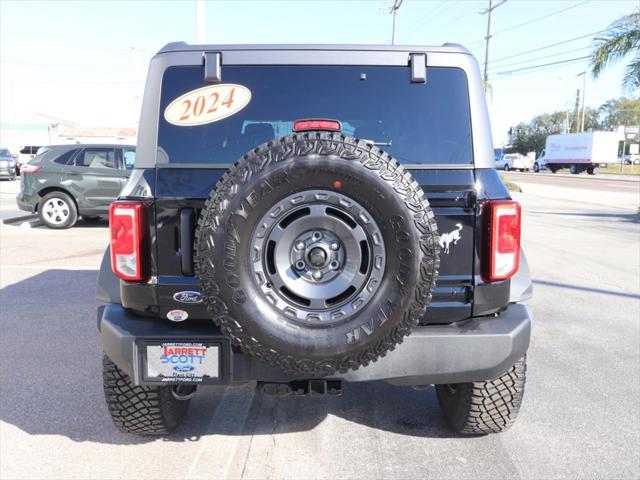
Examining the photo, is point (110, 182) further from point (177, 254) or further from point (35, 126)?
point (35, 126)

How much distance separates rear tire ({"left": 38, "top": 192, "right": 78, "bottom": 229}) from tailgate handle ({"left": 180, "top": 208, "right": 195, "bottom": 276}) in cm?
1033

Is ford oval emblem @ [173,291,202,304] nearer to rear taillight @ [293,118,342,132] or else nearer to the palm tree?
rear taillight @ [293,118,342,132]

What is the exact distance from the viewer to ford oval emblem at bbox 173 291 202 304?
273 cm

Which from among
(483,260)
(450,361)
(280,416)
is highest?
(483,260)

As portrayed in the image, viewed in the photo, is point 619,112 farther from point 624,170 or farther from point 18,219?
point 18,219

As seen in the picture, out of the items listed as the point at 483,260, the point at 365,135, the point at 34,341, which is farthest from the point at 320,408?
the point at 34,341

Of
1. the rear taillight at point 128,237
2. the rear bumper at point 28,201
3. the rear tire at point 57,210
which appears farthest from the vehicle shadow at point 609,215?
the rear taillight at point 128,237

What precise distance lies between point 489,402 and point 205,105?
2201 millimetres

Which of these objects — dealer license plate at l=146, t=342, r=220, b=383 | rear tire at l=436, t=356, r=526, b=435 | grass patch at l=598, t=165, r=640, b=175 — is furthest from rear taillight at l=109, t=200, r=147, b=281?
grass patch at l=598, t=165, r=640, b=175

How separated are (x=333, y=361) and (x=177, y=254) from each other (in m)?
0.91

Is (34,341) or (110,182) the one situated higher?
(110,182)

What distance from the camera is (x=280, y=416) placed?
368cm

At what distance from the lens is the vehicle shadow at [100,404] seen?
3459 mm

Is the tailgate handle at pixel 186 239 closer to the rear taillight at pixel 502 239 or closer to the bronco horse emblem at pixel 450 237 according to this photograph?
the bronco horse emblem at pixel 450 237
